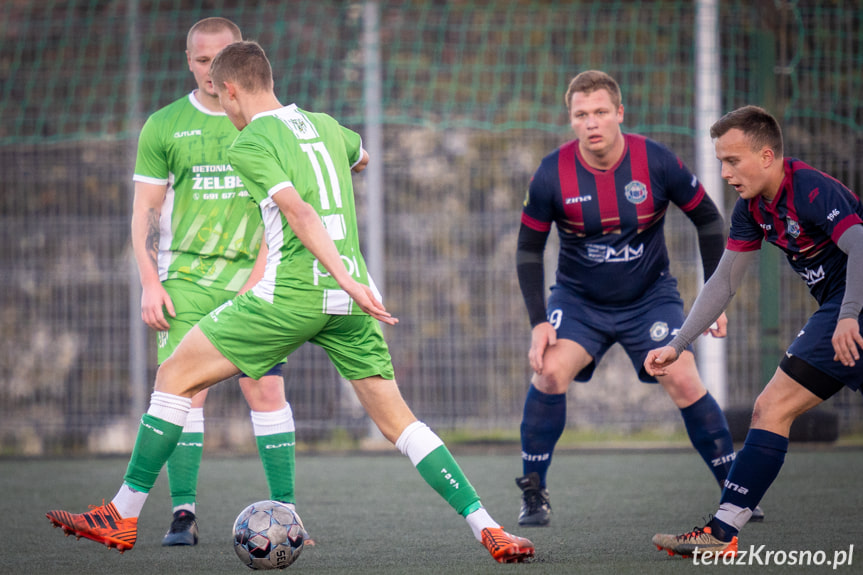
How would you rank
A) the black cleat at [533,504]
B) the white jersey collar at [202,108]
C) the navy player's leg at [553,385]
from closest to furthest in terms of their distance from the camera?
the white jersey collar at [202,108] → the black cleat at [533,504] → the navy player's leg at [553,385]

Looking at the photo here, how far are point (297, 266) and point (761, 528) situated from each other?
2.35 m

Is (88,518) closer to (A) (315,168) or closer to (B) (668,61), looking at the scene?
(A) (315,168)

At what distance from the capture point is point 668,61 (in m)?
9.24

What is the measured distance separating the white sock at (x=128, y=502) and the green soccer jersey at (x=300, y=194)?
2.82 ft

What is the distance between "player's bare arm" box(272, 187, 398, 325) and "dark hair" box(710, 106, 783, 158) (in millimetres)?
1355

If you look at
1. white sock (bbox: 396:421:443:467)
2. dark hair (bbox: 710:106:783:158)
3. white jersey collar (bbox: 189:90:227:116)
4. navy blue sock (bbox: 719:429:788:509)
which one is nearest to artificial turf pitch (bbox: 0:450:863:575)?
navy blue sock (bbox: 719:429:788:509)

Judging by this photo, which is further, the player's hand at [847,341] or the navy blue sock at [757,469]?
the navy blue sock at [757,469]

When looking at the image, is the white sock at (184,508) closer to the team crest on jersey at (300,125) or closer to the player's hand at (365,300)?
the player's hand at (365,300)

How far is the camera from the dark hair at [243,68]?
155 inches

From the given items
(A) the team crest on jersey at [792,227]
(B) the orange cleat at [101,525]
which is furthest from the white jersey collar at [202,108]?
(A) the team crest on jersey at [792,227]

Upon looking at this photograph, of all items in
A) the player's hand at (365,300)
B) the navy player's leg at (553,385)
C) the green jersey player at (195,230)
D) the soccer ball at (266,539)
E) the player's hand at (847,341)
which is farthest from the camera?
the navy player's leg at (553,385)

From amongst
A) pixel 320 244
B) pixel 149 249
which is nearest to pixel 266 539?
pixel 320 244

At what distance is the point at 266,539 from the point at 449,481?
671 mm

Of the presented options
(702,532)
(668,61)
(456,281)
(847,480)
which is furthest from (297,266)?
(668,61)
